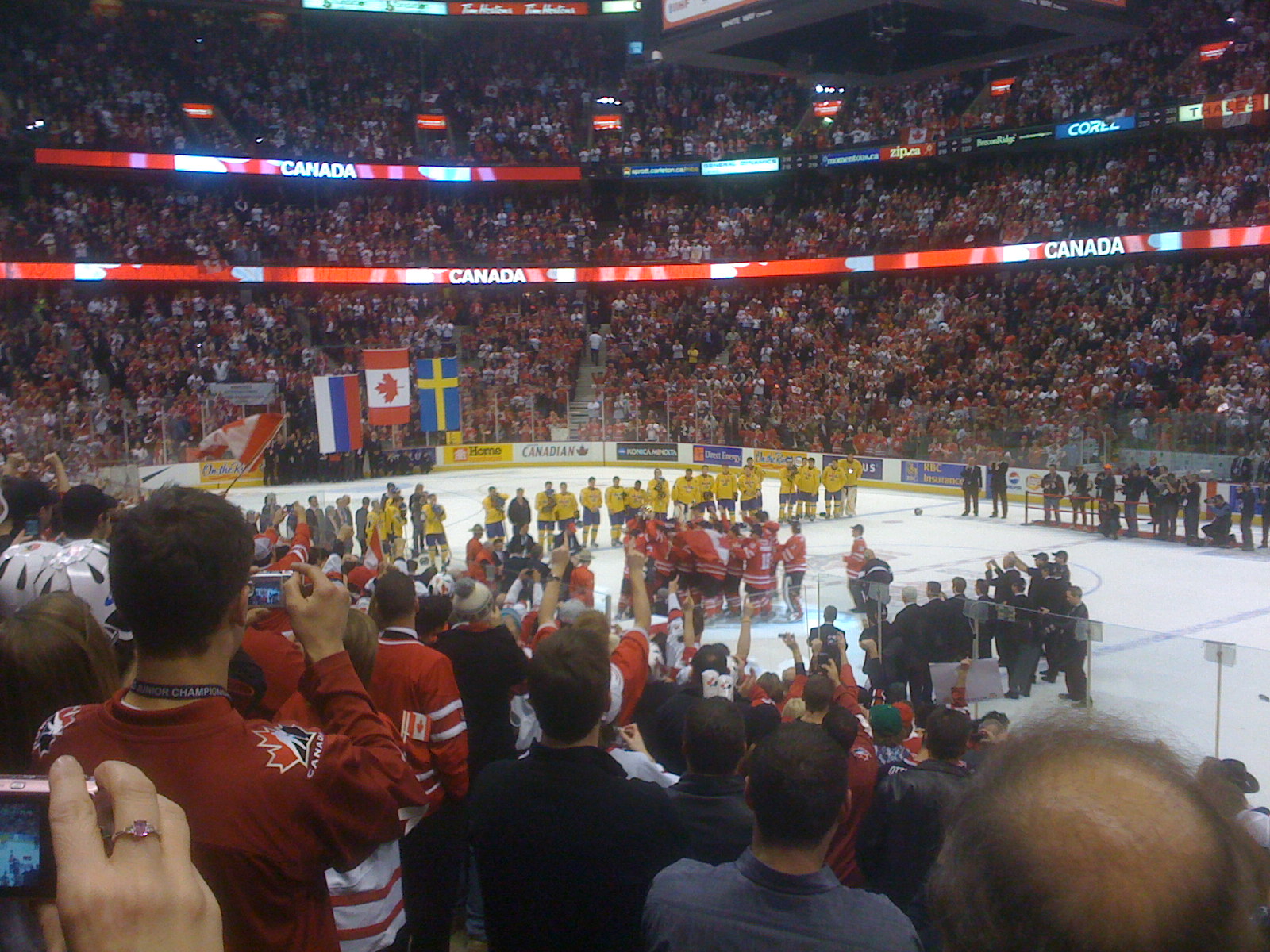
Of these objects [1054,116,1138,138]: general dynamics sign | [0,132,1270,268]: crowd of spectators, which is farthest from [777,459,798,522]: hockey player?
[1054,116,1138,138]: general dynamics sign

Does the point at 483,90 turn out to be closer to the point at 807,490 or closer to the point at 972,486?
the point at 807,490

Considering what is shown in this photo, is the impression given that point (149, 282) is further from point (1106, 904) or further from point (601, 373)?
point (1106, 904)

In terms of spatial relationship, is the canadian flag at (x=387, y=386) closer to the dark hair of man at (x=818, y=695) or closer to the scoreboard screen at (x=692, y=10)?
the scoreboard screen at (x=692, y=10)

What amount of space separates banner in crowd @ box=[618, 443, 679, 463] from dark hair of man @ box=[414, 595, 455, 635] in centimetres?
2804

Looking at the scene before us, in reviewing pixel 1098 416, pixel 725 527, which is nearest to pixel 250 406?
pixel 725 527

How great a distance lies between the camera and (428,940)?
11.8 feet

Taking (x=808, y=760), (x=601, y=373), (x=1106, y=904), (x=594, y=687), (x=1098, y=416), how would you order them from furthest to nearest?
(x=601, y=373) < (x=1098, y=416) < (x=594, y=687) < (x=808, y=760) < (x=1106, y=904)

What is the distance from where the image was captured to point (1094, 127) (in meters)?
29.5

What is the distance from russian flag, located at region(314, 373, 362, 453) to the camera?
14078 mm

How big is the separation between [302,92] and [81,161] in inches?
371

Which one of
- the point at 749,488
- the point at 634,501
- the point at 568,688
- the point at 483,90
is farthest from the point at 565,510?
the point at 483,90

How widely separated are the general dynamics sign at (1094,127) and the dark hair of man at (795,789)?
3153cm

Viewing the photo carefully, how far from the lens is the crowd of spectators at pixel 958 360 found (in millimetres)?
23438

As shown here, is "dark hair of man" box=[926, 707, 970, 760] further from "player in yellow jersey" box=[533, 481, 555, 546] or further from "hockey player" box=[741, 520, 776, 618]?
"player in yellow jersey" box=[533, 481, 555, 546]
